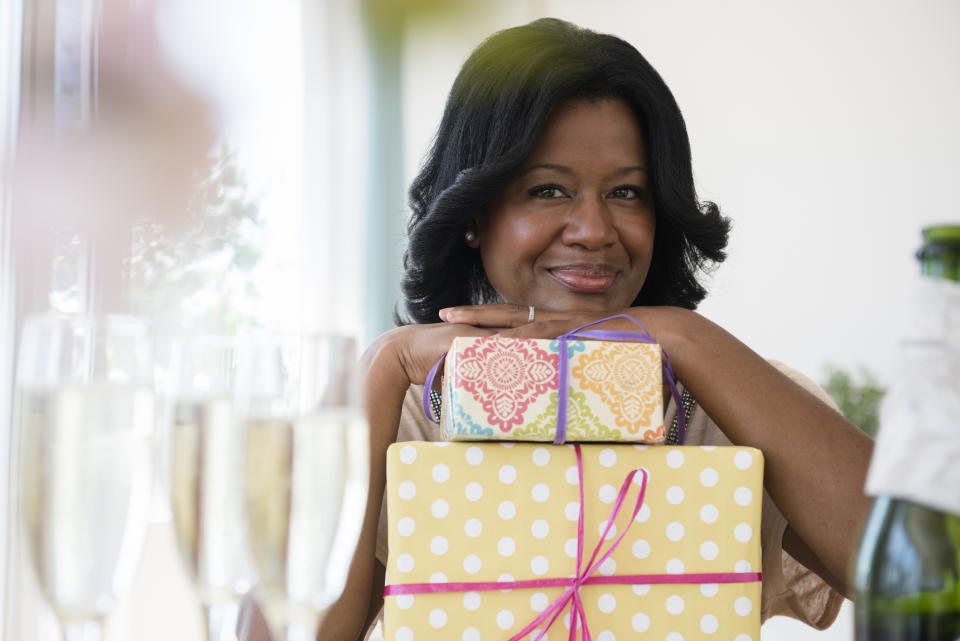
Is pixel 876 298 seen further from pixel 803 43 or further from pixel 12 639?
pixel 12 639

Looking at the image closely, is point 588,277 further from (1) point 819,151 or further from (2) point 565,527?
(1) point 819,151

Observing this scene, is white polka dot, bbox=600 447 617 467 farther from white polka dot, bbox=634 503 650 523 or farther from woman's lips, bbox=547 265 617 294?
woman's lips, bbox=547 265 617 294

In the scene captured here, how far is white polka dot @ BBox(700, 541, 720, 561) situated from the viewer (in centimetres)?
79

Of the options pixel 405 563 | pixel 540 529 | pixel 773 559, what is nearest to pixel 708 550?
pixel 540 529

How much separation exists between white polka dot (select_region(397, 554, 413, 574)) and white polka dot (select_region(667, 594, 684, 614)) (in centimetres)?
22

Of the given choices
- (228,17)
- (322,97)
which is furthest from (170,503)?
(322,97)

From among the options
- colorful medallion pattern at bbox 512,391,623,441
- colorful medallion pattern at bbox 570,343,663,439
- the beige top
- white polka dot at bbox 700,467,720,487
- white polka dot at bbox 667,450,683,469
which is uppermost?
colorful medallion pattern at bbox 570,343,663,439

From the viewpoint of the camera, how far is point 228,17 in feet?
8.26

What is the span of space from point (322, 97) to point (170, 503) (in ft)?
8.78

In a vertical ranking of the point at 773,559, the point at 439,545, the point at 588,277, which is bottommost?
the point at 773,559

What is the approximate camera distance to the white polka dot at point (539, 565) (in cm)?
76

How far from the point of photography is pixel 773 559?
1.13 m

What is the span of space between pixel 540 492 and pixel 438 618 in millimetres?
131

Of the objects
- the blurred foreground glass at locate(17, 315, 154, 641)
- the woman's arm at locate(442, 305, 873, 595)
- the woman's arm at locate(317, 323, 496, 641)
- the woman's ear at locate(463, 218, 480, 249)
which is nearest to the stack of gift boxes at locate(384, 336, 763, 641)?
the woman's arm at locate(442, 305, 873, 595)
